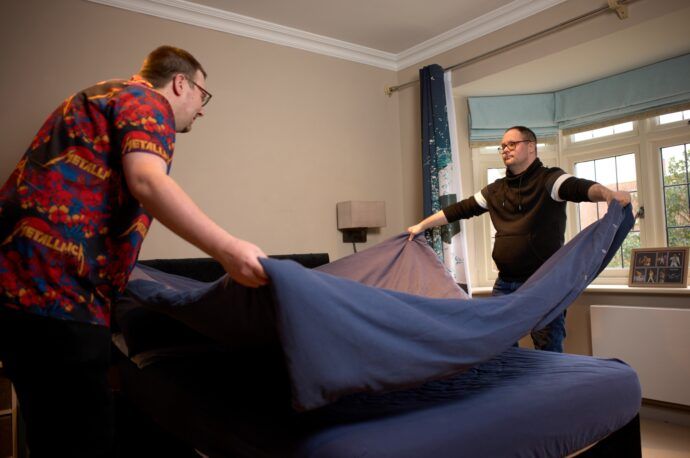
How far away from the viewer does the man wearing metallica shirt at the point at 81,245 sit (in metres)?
1.03

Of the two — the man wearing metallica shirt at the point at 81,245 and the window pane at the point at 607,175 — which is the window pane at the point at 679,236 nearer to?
the window pane at the point at 607,175

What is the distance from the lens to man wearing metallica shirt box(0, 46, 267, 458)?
103 cm

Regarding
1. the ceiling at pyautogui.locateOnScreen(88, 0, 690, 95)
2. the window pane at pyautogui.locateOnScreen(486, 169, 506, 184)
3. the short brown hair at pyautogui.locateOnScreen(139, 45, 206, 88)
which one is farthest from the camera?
the window pane at pyautogui.locateOnScreen(486, 169, 506, 184)

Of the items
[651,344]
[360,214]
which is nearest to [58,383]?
[360,214]

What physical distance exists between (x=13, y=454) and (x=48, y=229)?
1915 mm

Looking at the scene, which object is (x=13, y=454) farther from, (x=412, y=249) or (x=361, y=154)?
(x=361, y=154)

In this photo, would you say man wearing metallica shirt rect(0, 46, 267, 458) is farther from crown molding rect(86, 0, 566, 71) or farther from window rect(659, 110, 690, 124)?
window rect(659, 110, 690, 124)

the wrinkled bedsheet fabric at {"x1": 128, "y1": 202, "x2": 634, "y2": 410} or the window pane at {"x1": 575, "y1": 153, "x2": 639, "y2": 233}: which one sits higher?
the window pane at {"x1": 575, "y1": 153, "x2": 639, "y2": 233}

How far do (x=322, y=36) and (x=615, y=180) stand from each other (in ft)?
8.17

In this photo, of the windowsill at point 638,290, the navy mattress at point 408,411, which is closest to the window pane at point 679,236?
the windowsill at point 638,290

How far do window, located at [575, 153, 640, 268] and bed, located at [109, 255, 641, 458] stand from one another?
7.45 feet

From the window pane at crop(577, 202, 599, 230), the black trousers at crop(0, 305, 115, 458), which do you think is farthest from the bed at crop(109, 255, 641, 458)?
the window pane at crop(577, 202, 599, 230)

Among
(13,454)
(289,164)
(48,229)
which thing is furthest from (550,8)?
(13,454)

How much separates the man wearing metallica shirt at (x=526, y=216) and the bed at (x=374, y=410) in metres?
0.94
